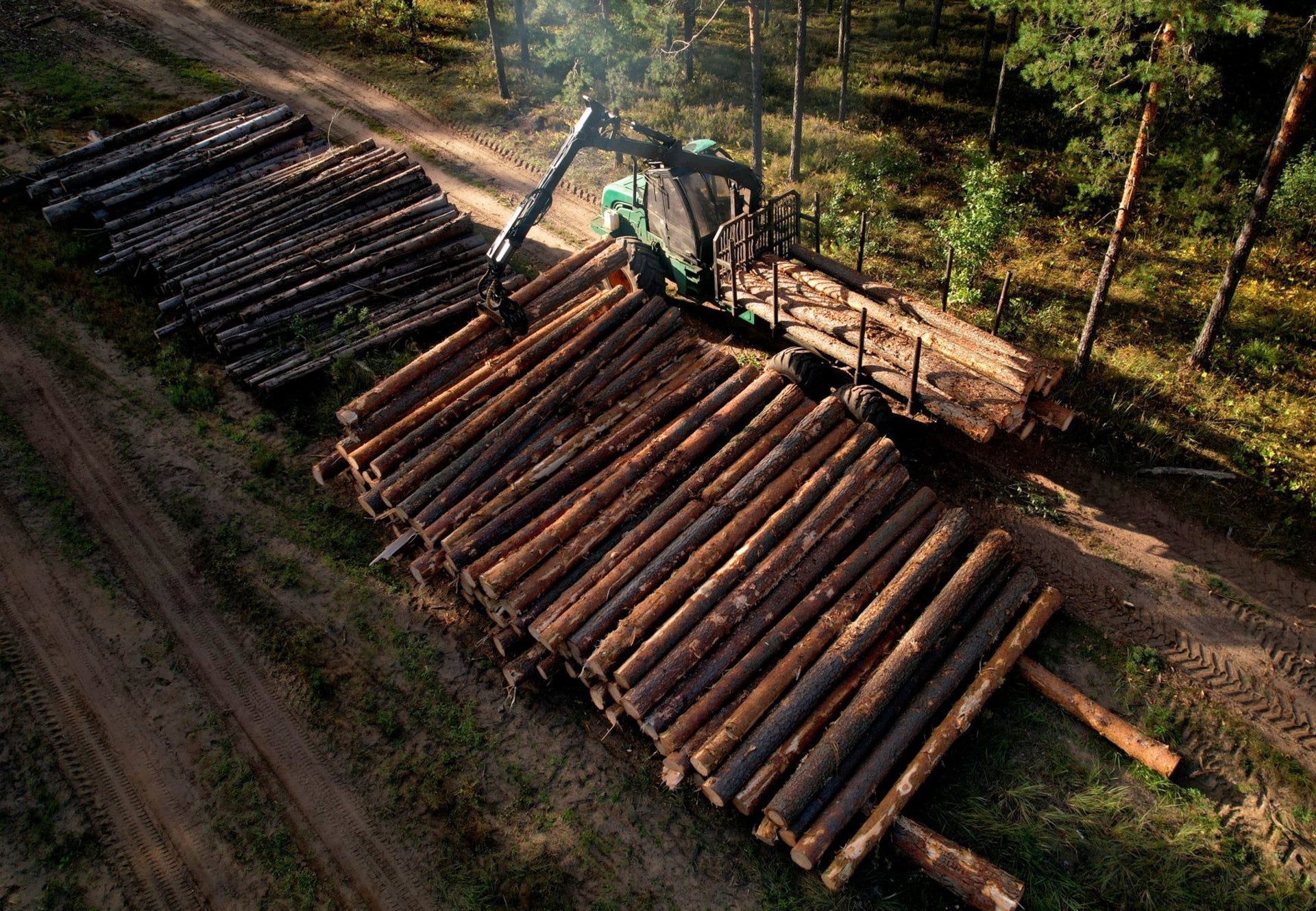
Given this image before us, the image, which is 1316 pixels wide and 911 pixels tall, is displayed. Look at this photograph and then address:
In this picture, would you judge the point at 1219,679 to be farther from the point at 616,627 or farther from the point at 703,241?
the point at 703,241

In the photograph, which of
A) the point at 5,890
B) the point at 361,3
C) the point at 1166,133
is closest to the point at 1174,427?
the point at 1166,133

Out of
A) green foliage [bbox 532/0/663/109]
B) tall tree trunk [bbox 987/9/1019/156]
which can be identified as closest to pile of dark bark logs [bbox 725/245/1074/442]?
tall tree trunk [bbox 987/9/1019/156]

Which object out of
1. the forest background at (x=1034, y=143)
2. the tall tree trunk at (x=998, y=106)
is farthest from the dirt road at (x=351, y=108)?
the tall tree trunk at (x=998, y=106)

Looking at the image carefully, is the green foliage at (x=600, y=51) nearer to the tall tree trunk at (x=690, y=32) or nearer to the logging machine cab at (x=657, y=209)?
the tall tree trunk at (x=690, y=32)

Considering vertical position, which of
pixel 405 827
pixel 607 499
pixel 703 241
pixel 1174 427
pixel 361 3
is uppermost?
pixel 361 3

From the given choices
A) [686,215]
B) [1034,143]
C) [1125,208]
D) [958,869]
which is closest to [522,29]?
[686,215]

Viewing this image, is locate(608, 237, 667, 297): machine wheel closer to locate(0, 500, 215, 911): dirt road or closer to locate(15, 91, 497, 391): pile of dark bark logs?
locate(15, 91, 497, 391): pile of dark bark logs

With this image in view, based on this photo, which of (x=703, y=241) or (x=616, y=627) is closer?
(x=616, y=627)
